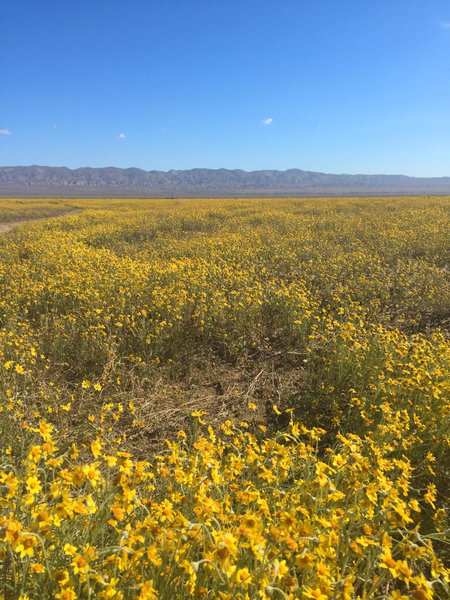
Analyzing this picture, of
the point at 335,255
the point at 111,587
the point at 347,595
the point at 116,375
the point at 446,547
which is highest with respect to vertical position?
the point at 335,255

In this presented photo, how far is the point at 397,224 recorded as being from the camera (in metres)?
14.0

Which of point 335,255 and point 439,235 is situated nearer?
point 335,255

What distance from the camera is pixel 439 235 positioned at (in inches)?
454

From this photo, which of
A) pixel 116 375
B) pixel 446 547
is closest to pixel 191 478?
pixel 446 547

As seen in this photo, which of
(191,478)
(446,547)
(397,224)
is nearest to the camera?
(191,478)

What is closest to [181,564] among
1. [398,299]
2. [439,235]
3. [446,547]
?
[446,547]

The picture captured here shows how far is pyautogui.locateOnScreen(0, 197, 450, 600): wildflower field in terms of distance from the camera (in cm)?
137

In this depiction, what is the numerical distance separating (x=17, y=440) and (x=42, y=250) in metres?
7.95

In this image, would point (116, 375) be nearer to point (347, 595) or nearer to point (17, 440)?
point (17, 440)

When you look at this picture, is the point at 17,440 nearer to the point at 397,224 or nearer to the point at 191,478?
the point at 191,478

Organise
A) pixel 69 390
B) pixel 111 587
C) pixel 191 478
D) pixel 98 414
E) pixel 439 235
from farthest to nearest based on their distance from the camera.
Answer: pixel 439 235 < pixel 69 390 < pixel 98 414 < pixel 191 478 < pixel 111 587

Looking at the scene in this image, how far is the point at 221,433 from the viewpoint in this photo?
3.41 meters

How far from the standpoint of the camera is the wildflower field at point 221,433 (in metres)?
1.37

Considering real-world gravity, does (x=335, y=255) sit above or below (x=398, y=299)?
above
